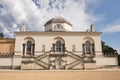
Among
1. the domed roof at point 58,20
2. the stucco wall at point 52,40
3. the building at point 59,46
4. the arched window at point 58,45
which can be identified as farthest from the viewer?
the domed roof at point 58,20

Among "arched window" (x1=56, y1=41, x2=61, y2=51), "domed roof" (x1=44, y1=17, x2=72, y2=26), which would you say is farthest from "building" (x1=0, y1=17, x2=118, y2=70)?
"domed roof" (x1=44, y1=17, x2=72, y2=26)

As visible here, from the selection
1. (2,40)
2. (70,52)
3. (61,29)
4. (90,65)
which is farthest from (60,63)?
(2,40)

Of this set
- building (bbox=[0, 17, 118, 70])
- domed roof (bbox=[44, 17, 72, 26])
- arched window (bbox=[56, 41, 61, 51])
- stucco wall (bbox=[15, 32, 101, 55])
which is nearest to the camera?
building (bbox=[0, 17, 118, 70])

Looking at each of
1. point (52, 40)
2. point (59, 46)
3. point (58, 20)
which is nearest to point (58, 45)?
point (59, 46)

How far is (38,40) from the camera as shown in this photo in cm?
3369

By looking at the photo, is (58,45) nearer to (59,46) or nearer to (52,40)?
(59,46)

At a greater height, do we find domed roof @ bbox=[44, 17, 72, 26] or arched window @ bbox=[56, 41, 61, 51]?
domed roof @ bbox=[44, 17, 72, 26]

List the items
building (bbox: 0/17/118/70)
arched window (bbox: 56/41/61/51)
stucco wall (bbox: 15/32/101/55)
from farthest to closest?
arched window (bbox: 56/41/61/51) → stucco wall (bbox: 15/32/101/55) → building (bbox: 0/17/118/70)

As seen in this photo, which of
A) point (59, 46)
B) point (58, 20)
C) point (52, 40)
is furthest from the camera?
point (58, 20)

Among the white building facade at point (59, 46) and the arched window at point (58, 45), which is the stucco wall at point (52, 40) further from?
the arched window at point (58, 45)

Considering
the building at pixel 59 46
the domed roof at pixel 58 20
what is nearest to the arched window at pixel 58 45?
the building at pixel 59 46

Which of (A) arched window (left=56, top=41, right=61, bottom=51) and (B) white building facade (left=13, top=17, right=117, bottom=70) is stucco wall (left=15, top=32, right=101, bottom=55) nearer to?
(B) white building facade (left=13, top=17, right=117, bottom=70)

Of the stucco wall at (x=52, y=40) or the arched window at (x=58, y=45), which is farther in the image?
the arched window at (x=58, y=45)

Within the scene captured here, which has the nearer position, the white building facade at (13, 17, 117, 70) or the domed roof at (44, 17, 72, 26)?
the white building facade at (13, 17, 117, 70)
